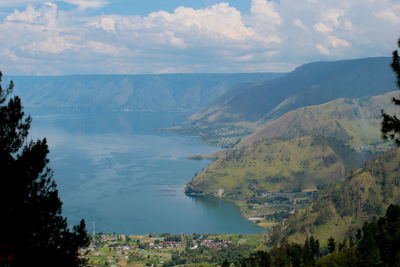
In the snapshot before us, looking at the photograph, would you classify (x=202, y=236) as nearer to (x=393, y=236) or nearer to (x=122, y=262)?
(x=122, y=262)

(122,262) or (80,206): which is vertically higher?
(80,206)

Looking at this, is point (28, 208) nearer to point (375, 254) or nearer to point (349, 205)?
point (375, 254)

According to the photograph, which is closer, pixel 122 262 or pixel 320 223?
pixel 122 262

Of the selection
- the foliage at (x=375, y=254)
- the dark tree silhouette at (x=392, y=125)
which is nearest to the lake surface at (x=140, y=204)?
the foliage at (x=375, y=254)

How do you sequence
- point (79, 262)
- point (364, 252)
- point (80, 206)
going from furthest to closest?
point (80, 206)
point (364, 252)
point (79, 262)

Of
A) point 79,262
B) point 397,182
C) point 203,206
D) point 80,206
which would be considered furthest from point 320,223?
point 79,262

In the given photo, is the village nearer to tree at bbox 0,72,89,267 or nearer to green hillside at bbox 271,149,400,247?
green hillside at bbox 271,149,400,247

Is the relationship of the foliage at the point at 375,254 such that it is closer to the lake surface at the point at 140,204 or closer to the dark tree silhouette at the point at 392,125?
the dark tree silhouette at the point at 392,125

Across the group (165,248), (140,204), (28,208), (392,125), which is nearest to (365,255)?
(392,125)
